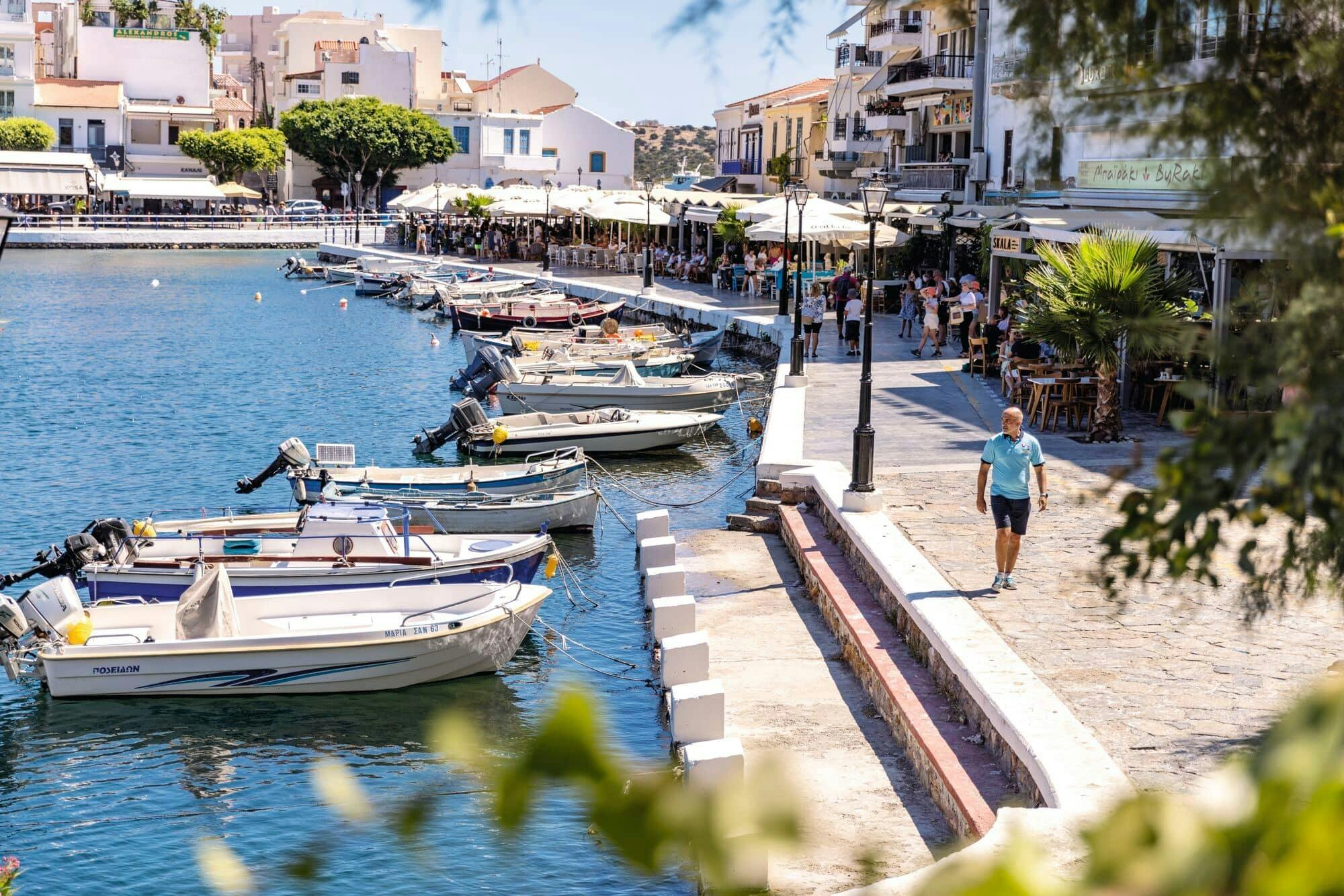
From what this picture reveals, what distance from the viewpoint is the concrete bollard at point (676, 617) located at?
559 inches

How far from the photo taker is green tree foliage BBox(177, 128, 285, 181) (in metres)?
94.8

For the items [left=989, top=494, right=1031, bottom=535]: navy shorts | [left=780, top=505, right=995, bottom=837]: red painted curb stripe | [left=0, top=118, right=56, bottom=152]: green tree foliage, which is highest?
[left=0, top=118, right=56, bottom=152]: green tree foliage

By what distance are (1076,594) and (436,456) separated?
54.9 ft

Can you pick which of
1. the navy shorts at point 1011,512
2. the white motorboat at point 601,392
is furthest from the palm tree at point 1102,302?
the white motorboat at point 601,392

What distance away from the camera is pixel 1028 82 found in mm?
5422

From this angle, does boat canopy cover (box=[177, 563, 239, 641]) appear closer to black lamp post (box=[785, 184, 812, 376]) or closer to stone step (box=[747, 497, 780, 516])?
stone step (box=[747, 497, 780, 516])

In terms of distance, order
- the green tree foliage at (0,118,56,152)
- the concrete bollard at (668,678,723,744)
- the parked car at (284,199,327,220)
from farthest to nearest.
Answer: the green tree foliage at (0,118,56,152), the parked car at (284,199,327,220), the concrete bollard at (668,678,723,744)

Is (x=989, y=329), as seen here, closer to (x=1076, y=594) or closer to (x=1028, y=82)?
(x=1076, y=594)

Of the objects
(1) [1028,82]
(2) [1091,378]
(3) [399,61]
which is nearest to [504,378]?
(2) [1091,378]

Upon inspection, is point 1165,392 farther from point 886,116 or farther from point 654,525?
point 886,116

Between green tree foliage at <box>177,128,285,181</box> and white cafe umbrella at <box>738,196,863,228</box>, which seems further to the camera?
green tree foliage at <box>177,128,285,181</box>

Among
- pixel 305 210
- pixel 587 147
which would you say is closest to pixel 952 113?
pixel 305 210

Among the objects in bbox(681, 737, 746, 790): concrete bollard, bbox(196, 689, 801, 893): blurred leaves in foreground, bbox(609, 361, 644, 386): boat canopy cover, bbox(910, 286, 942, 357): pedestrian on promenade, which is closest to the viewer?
bbox(196, 689, 801, 893): blurred leaves in foreground

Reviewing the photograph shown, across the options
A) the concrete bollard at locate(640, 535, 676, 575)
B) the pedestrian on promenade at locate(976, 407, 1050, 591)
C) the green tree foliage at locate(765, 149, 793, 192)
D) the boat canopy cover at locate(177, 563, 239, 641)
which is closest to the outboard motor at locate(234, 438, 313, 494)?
the concrete bollard at locate(640, 535, 676, 575)
